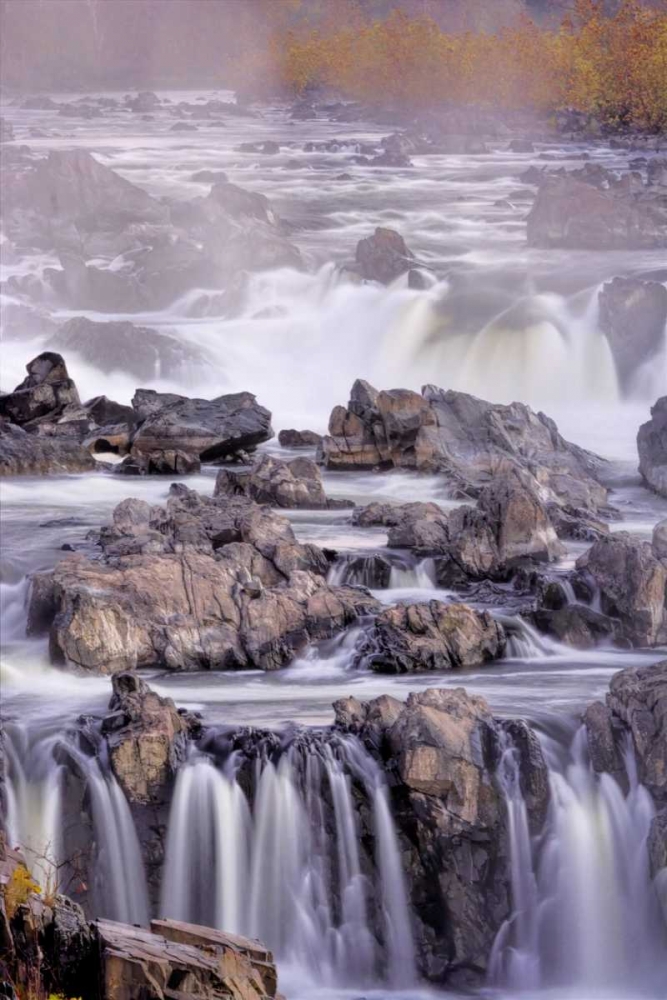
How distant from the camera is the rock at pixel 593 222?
37.5 meters

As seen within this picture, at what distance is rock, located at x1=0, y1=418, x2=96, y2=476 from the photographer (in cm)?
2255

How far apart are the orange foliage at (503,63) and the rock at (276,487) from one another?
44.4m

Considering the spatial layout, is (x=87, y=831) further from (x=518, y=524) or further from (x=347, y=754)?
(x=518, y=524)

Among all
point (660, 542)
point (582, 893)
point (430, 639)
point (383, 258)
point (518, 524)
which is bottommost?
point (582, 893)

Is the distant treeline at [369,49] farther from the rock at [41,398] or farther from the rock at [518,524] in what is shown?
the rock at [518,524]

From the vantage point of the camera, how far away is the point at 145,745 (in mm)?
12641

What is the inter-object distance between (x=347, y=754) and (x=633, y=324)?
1790 centimetres

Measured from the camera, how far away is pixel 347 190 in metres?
48.0

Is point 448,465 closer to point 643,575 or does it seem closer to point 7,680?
point 643,575

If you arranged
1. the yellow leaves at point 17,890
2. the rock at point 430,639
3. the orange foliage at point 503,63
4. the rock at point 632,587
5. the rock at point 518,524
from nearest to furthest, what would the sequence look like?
the yellow leaves at point 17,890 < the rock at point 430,639 < the rock at point 632,587 < the rock at point 518,524 < the orange foliage at point 503,63

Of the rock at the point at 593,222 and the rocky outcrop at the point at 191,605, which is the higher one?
the rock at the point at 593,222

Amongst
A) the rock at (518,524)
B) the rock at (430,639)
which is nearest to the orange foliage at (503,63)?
the rock at (518,524)

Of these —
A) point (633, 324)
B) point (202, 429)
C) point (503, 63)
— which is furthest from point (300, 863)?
point (503, 63)

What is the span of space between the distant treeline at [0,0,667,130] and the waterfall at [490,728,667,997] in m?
51.7
